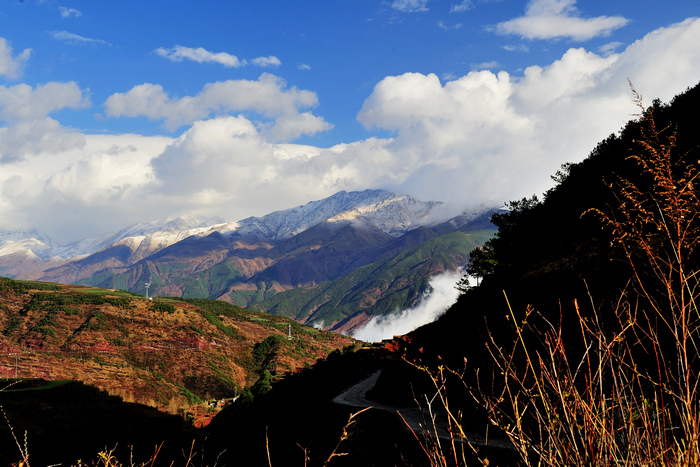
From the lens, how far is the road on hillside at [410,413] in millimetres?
15961

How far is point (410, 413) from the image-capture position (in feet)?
71.8

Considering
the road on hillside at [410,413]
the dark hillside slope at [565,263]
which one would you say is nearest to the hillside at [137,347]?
the road on hillside at [410,413]

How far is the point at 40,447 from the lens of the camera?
127 ft

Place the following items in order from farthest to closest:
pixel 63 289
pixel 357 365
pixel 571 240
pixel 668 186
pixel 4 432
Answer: pixel 63 289
pixel 357 365
pixel 4 432
pixel 571 240
pixel 668 186

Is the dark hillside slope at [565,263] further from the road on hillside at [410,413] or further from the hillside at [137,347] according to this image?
the hillside at [137,347]

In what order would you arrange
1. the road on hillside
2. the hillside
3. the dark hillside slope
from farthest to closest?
the hillside
the dark hillside slope
the road on hillside

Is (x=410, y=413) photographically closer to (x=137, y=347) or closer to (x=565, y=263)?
(x=565, y=263)

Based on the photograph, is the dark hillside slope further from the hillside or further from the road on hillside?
the hillside

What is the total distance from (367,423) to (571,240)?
14.2 meters

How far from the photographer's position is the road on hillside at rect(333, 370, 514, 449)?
1596cm

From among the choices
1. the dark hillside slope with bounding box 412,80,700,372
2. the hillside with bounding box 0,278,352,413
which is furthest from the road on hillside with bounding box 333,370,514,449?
the hillside with bounding box 0,278,352,413

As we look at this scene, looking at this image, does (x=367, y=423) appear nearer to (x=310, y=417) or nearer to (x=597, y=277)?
(x=310, y=417)

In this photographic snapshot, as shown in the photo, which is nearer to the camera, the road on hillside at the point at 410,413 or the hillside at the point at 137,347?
the road on hillside at the point at 410,413

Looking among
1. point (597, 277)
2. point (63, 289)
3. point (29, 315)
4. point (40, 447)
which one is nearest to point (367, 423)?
point (597, 277)
